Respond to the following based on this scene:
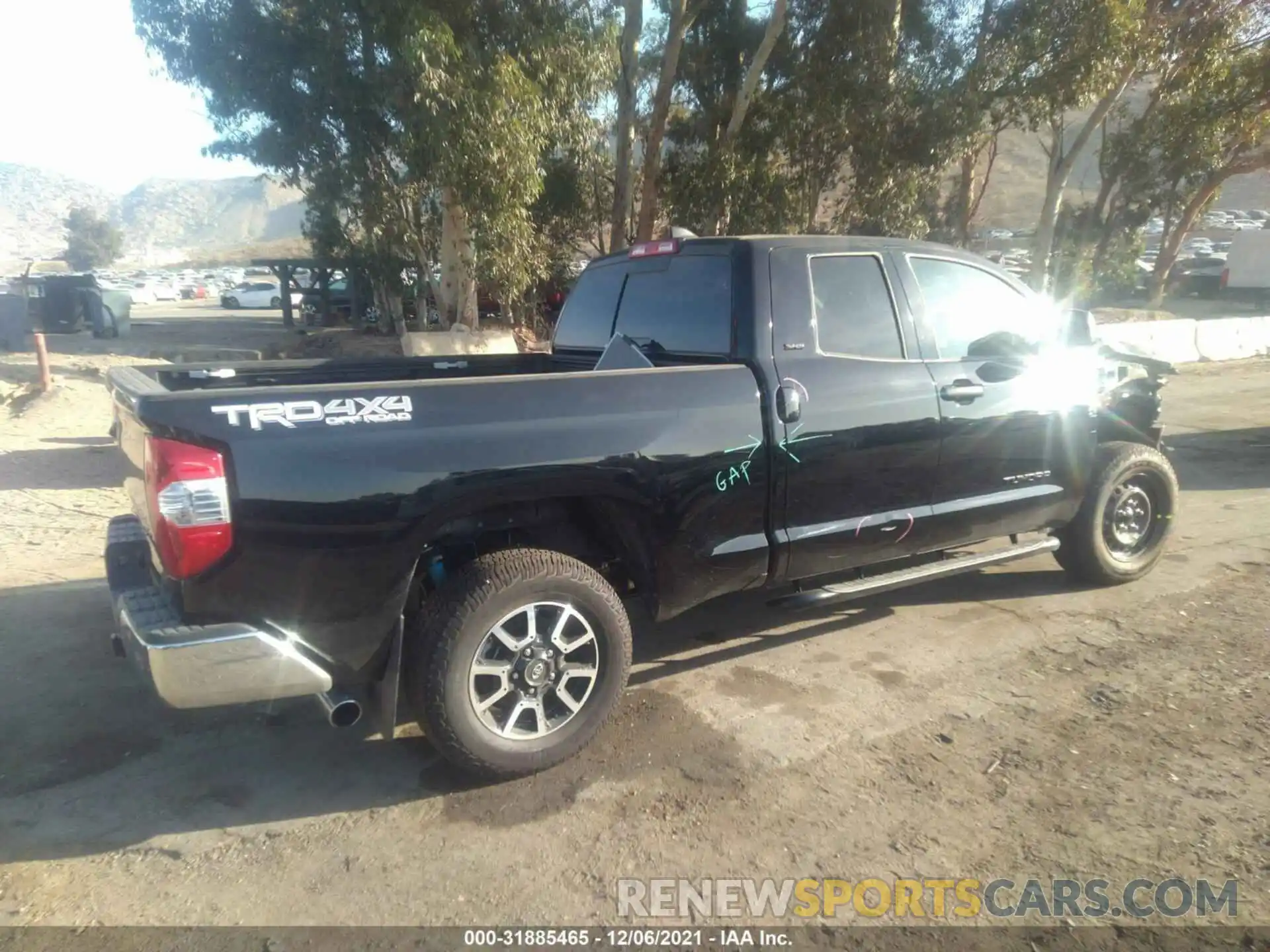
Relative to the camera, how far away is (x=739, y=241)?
4035mm

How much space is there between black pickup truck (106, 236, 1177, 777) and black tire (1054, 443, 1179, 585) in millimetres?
23

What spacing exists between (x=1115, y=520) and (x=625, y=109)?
12.6 m

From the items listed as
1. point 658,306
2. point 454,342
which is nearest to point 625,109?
point 454,342

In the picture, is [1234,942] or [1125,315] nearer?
[1234,942]

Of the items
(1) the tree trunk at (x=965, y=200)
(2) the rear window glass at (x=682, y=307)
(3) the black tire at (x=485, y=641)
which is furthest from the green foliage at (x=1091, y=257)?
(3) the black tire at (x=485, y=641)

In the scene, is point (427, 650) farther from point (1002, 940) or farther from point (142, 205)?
point (142, 205)

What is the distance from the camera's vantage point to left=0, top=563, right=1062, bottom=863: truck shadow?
324 centimetres

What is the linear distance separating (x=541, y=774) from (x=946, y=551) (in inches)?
122

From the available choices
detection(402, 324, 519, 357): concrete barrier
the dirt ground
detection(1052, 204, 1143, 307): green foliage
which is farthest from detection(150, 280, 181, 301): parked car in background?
the dirt ground

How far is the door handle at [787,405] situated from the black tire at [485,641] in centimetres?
104

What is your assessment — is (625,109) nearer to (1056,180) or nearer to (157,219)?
(1056,180)

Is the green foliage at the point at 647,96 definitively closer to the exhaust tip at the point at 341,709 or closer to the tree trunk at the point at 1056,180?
the tree trunk at the point at 1056,180

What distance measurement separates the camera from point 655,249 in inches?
179

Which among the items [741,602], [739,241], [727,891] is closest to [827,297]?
[739,241]
